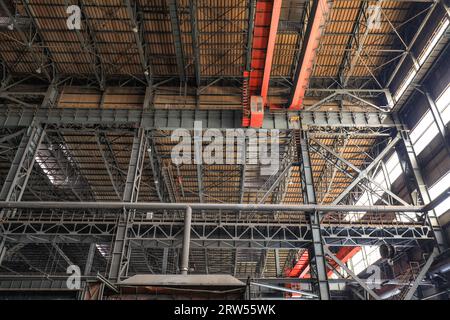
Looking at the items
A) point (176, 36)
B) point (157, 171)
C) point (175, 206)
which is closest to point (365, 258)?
point (175, 206)

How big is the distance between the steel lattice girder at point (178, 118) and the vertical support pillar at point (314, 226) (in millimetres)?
1657

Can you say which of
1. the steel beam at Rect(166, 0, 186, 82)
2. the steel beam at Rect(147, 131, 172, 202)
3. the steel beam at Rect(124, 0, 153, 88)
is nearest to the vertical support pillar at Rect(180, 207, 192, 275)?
the steel beam at Rect(147, 131, 172, 202)

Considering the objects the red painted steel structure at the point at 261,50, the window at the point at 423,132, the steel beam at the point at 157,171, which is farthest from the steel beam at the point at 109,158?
the window at the point at 423,132

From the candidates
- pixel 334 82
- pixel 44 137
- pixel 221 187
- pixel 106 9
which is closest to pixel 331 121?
pixel 334 82

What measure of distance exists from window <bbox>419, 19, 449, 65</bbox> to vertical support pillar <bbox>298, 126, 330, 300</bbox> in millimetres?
8249

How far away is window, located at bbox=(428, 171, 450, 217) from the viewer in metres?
18.4

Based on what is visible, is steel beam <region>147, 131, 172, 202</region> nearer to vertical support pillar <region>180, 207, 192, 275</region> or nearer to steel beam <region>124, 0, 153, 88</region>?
steel beam <region>124, 0, 153, 88</region>

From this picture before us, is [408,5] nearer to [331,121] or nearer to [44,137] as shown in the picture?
[331,121]

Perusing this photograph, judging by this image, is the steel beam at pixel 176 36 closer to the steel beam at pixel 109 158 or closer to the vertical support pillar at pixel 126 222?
the vertical support pillar at pixel 126 222

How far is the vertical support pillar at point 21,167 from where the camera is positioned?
18922 mm

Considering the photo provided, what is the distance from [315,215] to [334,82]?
10.9 meters

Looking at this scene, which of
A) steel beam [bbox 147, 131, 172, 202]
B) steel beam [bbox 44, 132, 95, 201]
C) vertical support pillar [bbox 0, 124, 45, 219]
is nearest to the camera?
vertical support pillar [bbox 0, 124, 45, 219]

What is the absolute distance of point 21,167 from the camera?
19.8 meters

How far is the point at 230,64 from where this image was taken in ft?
73.8
